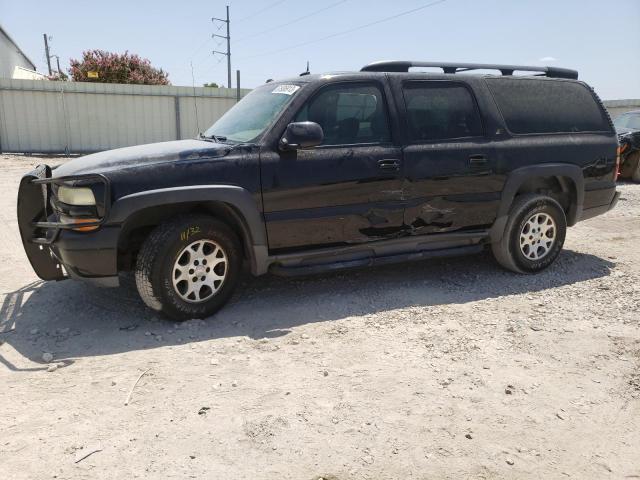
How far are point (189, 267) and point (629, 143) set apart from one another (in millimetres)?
11267

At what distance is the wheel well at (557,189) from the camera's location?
5.31m

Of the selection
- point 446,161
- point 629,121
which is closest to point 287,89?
point 446,161

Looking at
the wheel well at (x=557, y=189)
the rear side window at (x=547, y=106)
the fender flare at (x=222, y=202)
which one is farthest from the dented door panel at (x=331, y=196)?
the wheel well at (x=557, y=189)

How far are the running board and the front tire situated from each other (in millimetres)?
385

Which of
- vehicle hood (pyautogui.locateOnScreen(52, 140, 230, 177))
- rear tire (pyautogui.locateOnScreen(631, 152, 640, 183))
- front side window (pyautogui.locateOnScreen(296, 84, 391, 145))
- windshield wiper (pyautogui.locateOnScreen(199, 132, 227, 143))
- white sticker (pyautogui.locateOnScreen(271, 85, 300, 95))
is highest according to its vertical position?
white sticker (pyautogui.locateOnScreen(271, 85, 300, 95))

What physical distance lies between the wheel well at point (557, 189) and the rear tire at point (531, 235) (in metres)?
0.12

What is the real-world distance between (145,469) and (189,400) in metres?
0.62

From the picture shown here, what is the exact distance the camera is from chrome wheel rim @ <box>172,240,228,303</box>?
402cm

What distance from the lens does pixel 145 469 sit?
246 cm

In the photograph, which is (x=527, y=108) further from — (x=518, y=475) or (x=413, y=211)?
(x=518, y=475)

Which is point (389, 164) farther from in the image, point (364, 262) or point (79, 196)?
point (79, 196)

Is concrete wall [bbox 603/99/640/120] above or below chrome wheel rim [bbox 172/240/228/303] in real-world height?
above

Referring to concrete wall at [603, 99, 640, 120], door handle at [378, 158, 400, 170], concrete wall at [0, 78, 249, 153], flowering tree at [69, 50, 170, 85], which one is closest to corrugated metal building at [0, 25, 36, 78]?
flowering tree at [69, 50, 170, 85]

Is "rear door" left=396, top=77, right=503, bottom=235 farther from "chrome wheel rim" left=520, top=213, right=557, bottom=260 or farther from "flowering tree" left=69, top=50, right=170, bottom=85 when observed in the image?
"flowering tree" left=69, top=50, right=170, bottom=85
